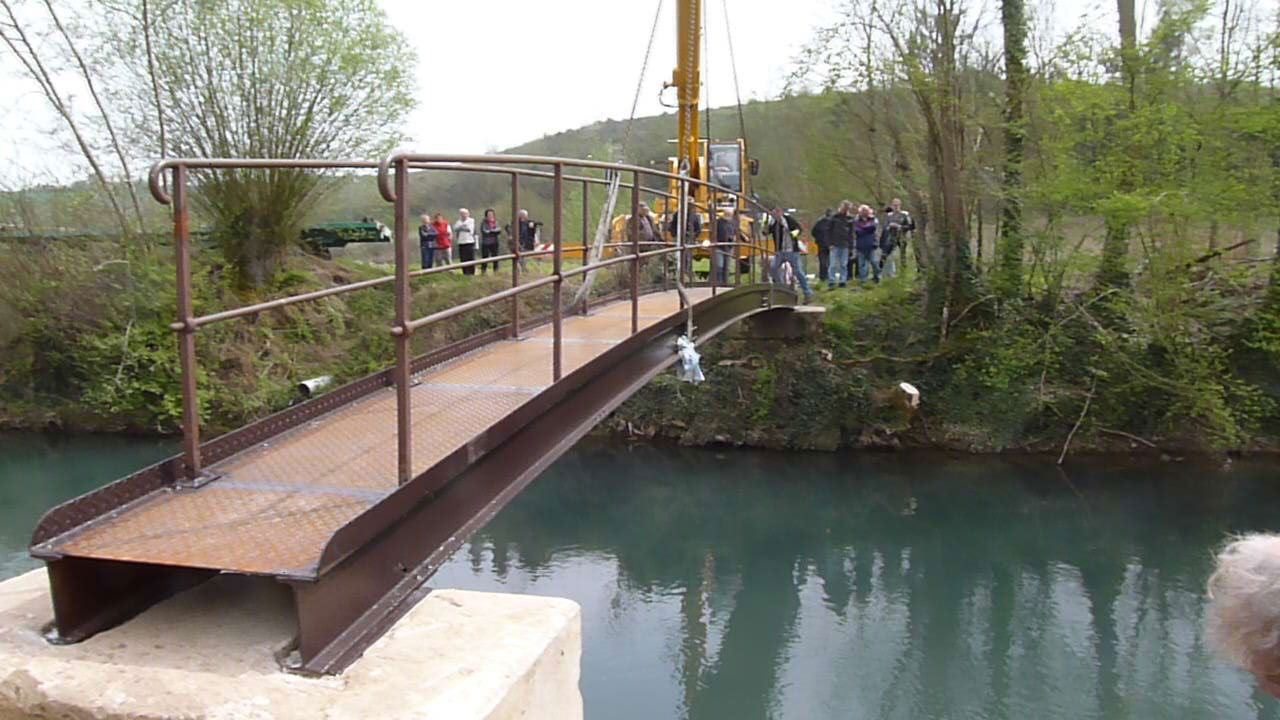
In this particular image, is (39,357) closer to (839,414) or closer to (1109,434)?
(839,414)

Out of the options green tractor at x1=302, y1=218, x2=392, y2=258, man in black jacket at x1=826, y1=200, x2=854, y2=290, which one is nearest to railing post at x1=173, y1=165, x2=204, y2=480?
man in black jacket at x1=826, y1=200, x2=854, y2=290

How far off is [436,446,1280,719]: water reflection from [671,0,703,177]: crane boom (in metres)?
4.91

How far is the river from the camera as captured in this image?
964 centimetres

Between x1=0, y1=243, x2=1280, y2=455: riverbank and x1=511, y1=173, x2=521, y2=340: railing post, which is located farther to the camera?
x1=0, y1=243, x2=1280, y2=455: riverbank

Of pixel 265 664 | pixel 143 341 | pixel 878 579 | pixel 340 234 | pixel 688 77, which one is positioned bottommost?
pixel 878 579

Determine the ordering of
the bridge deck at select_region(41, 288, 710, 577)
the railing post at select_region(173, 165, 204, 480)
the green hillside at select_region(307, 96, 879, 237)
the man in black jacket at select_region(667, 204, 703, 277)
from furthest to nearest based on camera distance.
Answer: the green hillside at select_region(307, 96, 879, 237)
the man in black jacket at select_region(667, 204, 703, 277)
the railing post at select_region(173, 165, 204, 480)
the bridge deck at select_region(41, 288, 710, 577)

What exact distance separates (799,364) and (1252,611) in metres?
16.0

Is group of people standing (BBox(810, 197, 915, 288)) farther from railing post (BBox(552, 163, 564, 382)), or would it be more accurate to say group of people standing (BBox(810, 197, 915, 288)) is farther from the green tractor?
railing post (BBox(552, 163, 564, 382))

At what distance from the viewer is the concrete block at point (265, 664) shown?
7.73ft

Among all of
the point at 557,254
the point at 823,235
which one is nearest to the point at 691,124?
the point at 823,235

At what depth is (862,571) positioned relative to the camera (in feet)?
42.2

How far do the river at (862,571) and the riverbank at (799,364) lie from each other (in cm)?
52

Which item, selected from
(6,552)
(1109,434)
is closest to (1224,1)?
(1109,434)

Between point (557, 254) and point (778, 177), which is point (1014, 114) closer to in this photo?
point (778, 177)
